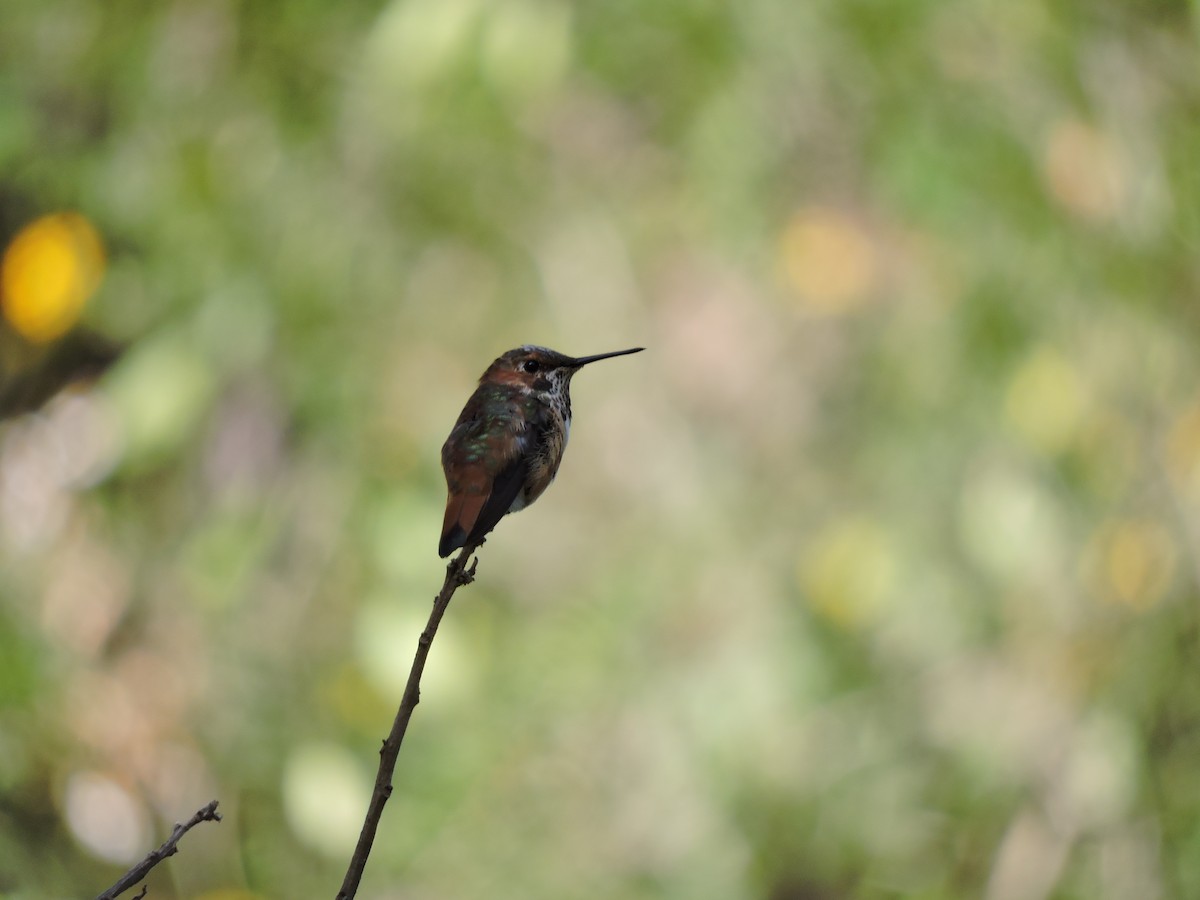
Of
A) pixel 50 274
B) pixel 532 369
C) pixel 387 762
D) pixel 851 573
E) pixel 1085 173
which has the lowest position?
pixel 387 762

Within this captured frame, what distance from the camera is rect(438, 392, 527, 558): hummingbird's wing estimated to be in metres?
1.07

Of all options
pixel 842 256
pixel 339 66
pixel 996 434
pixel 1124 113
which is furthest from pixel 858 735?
pixel 339 66

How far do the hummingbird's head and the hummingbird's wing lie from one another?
3.7 inches

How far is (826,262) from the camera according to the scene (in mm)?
2787

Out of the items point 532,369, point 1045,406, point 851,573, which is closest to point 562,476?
point 851,573

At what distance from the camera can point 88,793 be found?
2.17 meters

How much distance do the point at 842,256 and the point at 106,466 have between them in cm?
171

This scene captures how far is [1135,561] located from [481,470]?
1692 millimetres

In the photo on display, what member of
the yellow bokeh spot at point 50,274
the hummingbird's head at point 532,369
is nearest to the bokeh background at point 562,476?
the yellow bokeh spot at point 50,274

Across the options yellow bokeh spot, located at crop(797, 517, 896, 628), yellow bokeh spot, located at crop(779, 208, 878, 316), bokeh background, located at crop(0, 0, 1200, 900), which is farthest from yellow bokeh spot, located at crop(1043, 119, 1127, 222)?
yellow bokeh spot, located at crop(797, 517, 896, 628)

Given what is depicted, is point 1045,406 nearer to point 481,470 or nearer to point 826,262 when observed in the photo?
point 826,262

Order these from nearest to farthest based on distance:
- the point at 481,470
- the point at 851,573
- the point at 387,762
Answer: the point at 387,762 → the point at 481,470 → the point at 851,573

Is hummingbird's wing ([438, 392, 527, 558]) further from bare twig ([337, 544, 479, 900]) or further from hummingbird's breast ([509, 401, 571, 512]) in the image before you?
bare twig ([337, 544, 479, 900])

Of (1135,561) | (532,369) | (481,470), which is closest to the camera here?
(481,470)
